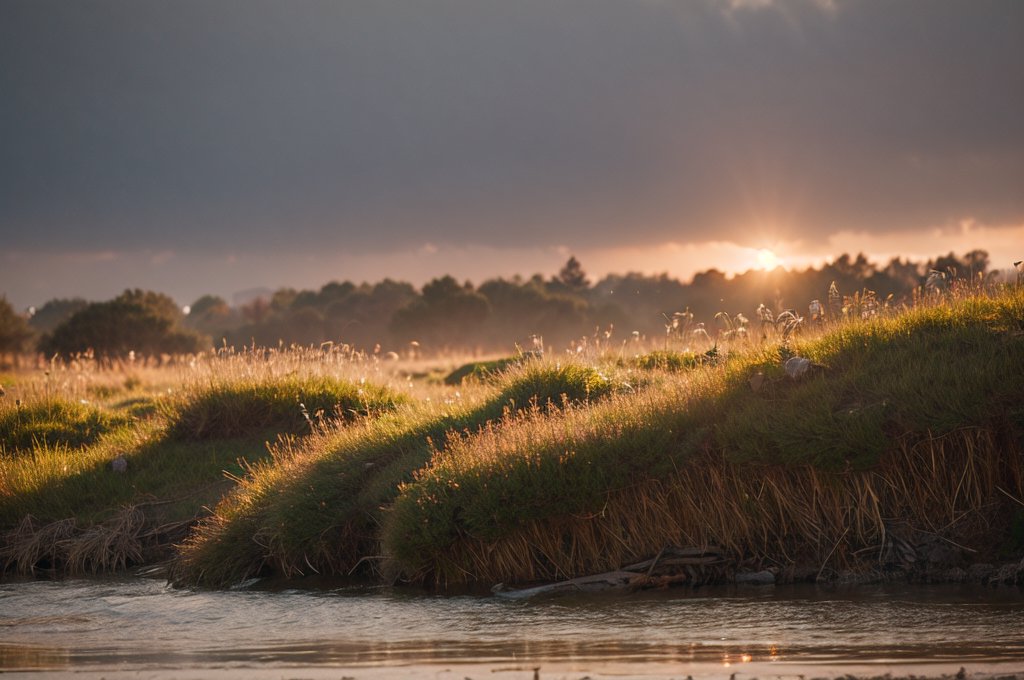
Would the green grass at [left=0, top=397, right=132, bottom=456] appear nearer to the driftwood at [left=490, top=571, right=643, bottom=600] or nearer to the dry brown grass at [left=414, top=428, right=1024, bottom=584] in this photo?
the dry brown grass at [left=414, top=428, right=1024, bottom=584]

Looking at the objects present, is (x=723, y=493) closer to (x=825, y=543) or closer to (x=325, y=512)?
(x=825, y=543)

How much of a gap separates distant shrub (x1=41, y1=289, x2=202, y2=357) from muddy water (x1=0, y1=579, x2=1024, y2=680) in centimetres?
4799

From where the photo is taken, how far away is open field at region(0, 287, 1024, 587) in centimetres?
929

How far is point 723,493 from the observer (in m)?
9.73

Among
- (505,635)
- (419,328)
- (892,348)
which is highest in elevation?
(419,328)

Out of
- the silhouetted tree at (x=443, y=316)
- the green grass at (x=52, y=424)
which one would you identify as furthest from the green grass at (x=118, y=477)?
the silhouetted tree at (x=443, y=316)

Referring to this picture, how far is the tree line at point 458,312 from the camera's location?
5466 centimetres

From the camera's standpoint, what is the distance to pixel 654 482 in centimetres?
988

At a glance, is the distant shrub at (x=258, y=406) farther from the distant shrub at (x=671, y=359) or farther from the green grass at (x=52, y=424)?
the distant shrub at (x=671, y=359)

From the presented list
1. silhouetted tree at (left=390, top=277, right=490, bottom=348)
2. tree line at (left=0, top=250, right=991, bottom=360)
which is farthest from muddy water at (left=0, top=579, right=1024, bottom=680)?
silhouetted tree at (left=390, top=277, right=490, bottom=348)

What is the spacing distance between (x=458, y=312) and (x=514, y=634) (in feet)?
202

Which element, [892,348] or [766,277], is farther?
[766,277]

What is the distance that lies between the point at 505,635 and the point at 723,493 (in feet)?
11.4

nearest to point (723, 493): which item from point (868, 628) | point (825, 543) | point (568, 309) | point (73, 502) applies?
point (825, 543)
